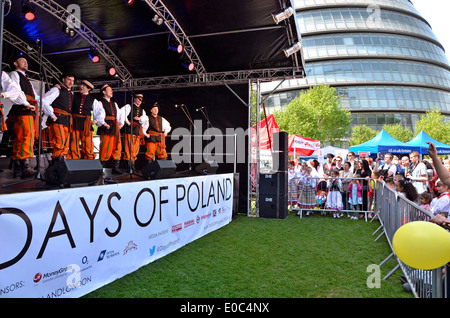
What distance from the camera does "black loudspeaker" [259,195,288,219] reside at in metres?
7.74

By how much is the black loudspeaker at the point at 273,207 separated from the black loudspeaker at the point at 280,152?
0.78 meters

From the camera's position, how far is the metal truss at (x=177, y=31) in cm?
646

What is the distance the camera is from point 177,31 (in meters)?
7.37

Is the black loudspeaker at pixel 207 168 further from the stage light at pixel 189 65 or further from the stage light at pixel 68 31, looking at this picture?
the stage light at pixel 68 31

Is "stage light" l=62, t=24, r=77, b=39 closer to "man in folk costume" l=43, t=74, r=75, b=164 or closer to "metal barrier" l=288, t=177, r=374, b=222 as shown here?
"man in folk costume" l=43, t=74, r=75, b=164

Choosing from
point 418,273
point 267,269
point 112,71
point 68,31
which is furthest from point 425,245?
point 112,71

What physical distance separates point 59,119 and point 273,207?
17.2 feet

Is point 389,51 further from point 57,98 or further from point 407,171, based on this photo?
point 57,98

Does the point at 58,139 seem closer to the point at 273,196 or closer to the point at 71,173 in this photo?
the point at 71,173

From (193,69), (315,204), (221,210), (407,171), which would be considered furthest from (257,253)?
(407,171)

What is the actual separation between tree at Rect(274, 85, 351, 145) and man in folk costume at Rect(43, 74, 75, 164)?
1031 inches

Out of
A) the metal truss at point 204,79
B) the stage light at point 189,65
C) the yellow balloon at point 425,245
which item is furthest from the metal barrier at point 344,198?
the yellow balloon at point 425,245

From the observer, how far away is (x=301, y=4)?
48000 millimetres

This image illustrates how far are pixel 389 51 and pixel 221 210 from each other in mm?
49475
